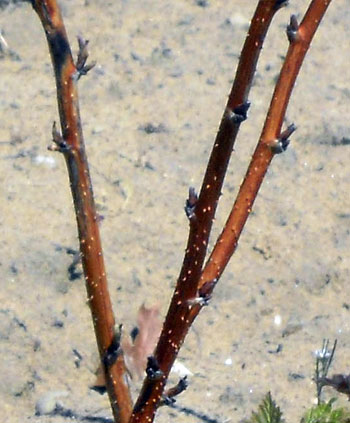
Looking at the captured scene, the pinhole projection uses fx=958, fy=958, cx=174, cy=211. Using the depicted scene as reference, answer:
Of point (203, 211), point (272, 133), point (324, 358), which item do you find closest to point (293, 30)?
point (272, 133)

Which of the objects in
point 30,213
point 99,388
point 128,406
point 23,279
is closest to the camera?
point 128,406

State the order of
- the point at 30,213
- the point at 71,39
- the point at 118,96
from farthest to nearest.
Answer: the point at 71,39 → the point at 118,96 → the point at 30,213

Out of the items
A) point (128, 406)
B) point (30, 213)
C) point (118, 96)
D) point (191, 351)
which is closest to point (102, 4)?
point (118, 96)

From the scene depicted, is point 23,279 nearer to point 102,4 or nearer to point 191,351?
point 191,351

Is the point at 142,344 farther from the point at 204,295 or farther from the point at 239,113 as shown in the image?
the point at 239,113

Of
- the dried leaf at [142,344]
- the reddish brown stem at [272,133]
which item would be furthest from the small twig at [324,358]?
the reddish brown stem at [272,133]

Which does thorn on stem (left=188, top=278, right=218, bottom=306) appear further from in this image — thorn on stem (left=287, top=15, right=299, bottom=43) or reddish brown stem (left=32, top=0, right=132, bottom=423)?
thorn on stem (left=287, top=15, right=299, bottom=43)

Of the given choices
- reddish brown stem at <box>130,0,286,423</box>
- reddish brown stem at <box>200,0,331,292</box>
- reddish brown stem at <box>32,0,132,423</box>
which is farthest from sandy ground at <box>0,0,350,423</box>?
reddish brown stem at <box>200,0,331,292</box>

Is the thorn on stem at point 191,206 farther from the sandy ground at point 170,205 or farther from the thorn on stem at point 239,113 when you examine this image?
the sandy ground at point 170,205
